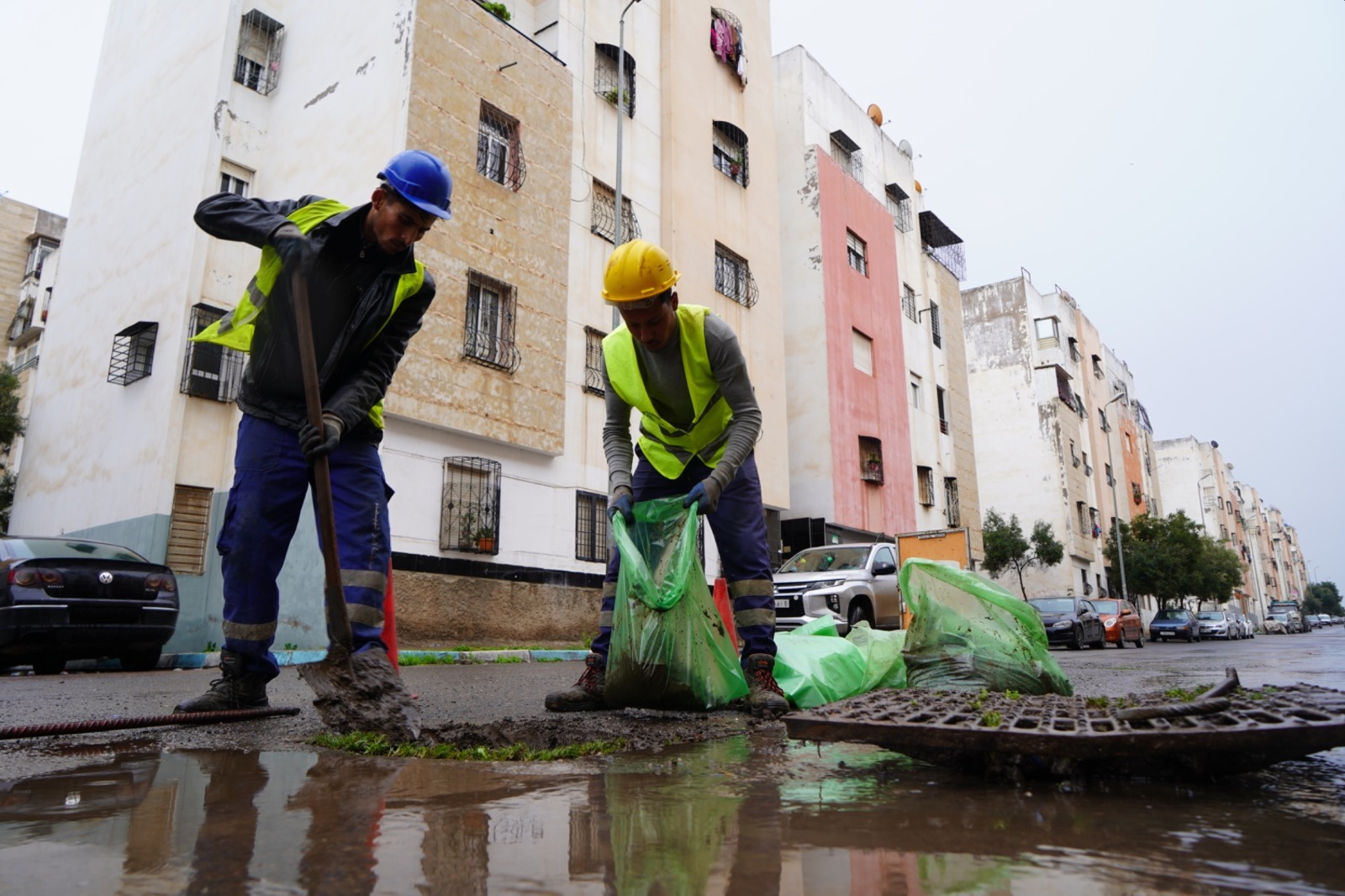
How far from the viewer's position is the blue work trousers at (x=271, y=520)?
314 centimetres

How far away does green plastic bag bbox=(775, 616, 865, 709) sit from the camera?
142 inches

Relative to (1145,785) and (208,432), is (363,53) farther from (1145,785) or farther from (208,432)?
(1145,785)

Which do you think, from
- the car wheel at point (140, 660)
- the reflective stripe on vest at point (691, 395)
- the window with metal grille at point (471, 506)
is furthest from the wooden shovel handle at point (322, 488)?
the window with metal grille at point (471, 506)

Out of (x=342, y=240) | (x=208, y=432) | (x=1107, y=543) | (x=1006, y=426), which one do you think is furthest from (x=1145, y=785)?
(x=1107, y=543)

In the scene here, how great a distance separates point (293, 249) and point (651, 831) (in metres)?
2.41

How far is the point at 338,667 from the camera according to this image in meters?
2.81

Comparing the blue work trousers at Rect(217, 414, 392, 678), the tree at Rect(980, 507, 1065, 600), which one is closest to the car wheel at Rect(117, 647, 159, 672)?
the blue work trousers at Rect(217, 414, 392, 678)

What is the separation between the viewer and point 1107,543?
132 ft

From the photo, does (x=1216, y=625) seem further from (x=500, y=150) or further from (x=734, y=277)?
(x=500, y=150)

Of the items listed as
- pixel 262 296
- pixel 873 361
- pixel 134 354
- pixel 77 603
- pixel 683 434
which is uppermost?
pixel 873 361

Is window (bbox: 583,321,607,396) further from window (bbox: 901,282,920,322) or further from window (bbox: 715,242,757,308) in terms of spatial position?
window (bbox: 901,282,920,322)

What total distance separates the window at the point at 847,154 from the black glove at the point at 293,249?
23074 mm

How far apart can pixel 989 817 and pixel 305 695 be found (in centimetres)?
380

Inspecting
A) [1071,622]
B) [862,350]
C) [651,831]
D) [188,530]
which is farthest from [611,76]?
[651,831]
